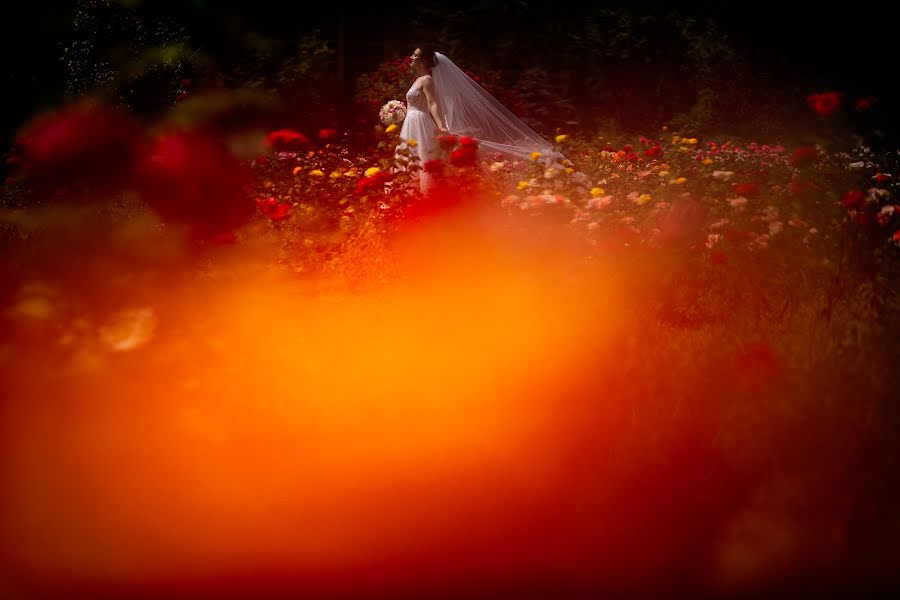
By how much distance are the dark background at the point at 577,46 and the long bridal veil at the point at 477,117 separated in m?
2.11

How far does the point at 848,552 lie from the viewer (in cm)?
187

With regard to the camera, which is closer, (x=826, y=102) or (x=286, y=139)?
(x=826, y=102)

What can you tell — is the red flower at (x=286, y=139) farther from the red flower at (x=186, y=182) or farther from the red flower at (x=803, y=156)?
the red flower at (x=803, y=156)

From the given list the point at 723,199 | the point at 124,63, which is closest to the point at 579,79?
the point at 124,63

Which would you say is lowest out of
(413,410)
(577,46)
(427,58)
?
(413,410)

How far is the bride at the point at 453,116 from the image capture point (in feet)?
20.9

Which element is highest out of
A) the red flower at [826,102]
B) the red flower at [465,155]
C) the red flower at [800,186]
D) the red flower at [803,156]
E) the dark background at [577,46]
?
the dark background at [577,46]

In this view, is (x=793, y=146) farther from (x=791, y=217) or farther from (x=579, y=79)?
(x=791, y=217)

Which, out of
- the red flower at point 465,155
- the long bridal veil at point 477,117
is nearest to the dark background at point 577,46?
the long bridal veil at point 477,117

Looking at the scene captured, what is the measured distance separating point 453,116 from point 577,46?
11.9ft

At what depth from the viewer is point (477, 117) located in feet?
23.4

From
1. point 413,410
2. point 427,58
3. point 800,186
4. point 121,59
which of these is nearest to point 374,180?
point 413,410

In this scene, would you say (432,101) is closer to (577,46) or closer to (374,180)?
(374,180)

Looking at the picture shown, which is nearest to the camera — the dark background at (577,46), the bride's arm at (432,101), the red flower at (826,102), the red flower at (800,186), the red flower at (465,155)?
the red flower at (826,102)
